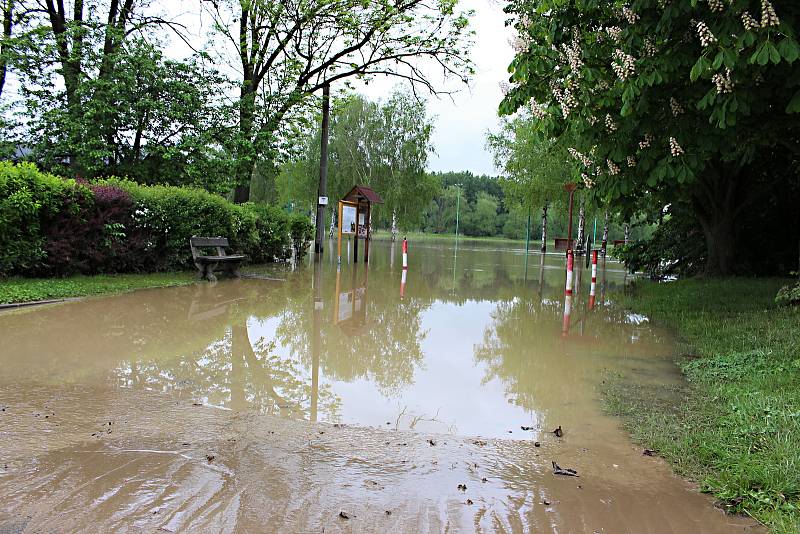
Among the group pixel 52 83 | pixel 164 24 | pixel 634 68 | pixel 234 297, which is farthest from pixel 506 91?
pixel 164 24

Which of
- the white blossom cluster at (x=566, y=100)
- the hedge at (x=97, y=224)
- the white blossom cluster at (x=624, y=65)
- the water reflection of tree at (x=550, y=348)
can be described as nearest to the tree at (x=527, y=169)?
the hedge at (x=97, y=224)

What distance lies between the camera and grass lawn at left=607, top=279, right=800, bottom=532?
3361 mm

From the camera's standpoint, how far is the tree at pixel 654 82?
20.2ft

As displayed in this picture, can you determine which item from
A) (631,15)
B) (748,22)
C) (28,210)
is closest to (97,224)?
(28,210)

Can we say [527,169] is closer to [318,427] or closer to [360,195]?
[360,195]

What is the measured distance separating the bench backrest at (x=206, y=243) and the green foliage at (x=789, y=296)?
11.8m

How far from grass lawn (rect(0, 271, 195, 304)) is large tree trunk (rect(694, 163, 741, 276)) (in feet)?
42.8

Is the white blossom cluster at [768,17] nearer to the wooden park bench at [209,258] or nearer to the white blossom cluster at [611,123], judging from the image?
the white blossom cluster at [611,123]

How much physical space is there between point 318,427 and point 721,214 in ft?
44.8

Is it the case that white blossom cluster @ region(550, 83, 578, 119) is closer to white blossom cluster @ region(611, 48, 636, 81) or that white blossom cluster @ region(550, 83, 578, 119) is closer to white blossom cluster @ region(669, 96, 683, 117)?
white blossom cluster @ region(611, 48, 636, 81)

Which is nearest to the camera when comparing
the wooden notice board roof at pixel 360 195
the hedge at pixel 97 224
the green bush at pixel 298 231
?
the hedge at pixel 97 224

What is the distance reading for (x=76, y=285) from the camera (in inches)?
435

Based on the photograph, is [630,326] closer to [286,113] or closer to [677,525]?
[677,525]

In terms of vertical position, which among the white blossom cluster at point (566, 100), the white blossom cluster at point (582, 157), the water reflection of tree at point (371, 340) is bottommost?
the water reflection of tree at point (371, 340)
